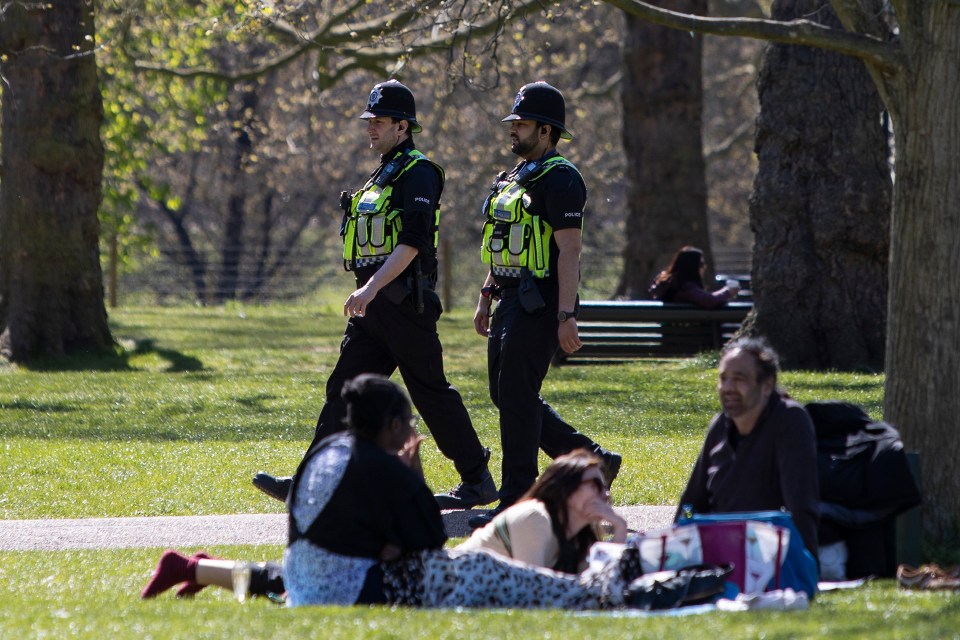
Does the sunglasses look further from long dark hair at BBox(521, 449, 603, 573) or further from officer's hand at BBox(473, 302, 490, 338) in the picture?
officer's hand at BBox(473, 302, 490, 338)

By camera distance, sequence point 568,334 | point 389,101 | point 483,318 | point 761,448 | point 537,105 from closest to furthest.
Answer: point 761,448 → point 568,334 → point 537,105 → point 389,101 → point 483,318

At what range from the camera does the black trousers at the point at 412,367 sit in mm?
7559

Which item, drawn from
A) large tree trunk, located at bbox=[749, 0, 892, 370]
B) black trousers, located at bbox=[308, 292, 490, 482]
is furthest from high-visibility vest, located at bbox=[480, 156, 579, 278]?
large tree trunk, located at bbox=[749, 0, 892, 370]

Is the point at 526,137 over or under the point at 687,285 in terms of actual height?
over

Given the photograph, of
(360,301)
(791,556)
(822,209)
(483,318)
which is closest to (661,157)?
(822,209)

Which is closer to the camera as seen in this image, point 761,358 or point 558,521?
point 761,358

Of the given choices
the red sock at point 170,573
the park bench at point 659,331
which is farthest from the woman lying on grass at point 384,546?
the park bench at point 659,331

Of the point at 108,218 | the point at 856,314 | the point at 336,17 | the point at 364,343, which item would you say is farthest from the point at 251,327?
the point at 364,343

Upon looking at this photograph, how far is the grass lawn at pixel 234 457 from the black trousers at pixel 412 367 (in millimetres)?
969

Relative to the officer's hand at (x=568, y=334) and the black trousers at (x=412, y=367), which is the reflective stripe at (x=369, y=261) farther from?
the officer's hand at (x=568, y=334)

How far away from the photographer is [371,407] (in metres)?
5.32

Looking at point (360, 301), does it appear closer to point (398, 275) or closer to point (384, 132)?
point (398, 275)

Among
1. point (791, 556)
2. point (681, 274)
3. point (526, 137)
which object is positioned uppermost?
point (526, 137)

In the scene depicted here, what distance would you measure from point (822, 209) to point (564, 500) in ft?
29.1
